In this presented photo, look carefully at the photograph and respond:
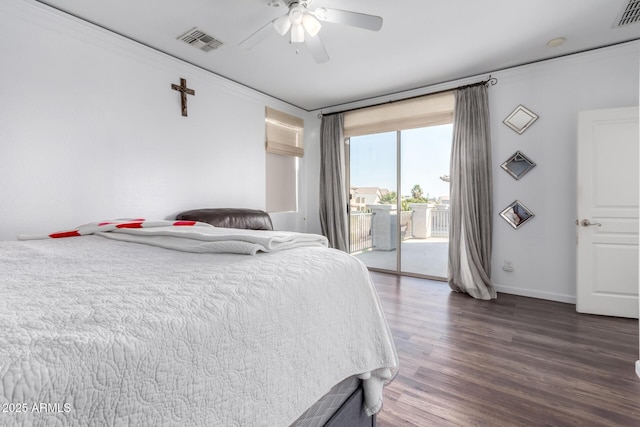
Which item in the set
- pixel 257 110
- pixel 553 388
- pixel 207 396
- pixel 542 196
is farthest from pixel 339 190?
pixel 207 396

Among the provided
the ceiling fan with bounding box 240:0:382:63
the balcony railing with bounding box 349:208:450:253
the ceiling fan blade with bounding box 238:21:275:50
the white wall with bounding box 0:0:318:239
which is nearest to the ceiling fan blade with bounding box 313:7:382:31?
the ceiling fan with bounding box 240:0:382:63

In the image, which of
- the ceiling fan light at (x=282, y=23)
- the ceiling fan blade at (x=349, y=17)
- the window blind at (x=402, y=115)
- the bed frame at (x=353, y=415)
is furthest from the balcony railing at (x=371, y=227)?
the bed frame at (x=353, y=415)

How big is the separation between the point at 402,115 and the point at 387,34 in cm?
147

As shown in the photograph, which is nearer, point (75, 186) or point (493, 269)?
point (75, 186)

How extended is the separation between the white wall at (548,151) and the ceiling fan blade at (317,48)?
221cm

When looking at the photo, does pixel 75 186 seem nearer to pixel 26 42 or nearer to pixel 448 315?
pixel 26 42

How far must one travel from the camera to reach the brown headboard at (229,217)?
295 centimetres

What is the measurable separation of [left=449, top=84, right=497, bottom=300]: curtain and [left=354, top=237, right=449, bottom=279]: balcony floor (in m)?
0.61

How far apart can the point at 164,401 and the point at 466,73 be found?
408cm

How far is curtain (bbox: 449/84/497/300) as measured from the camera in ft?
11.0

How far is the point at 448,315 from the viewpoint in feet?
8.93

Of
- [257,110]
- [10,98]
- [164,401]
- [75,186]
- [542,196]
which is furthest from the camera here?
[257,110]

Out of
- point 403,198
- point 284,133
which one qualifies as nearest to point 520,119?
point 403,198

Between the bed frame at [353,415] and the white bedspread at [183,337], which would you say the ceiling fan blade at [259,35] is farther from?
the bed frame at [353,415]
